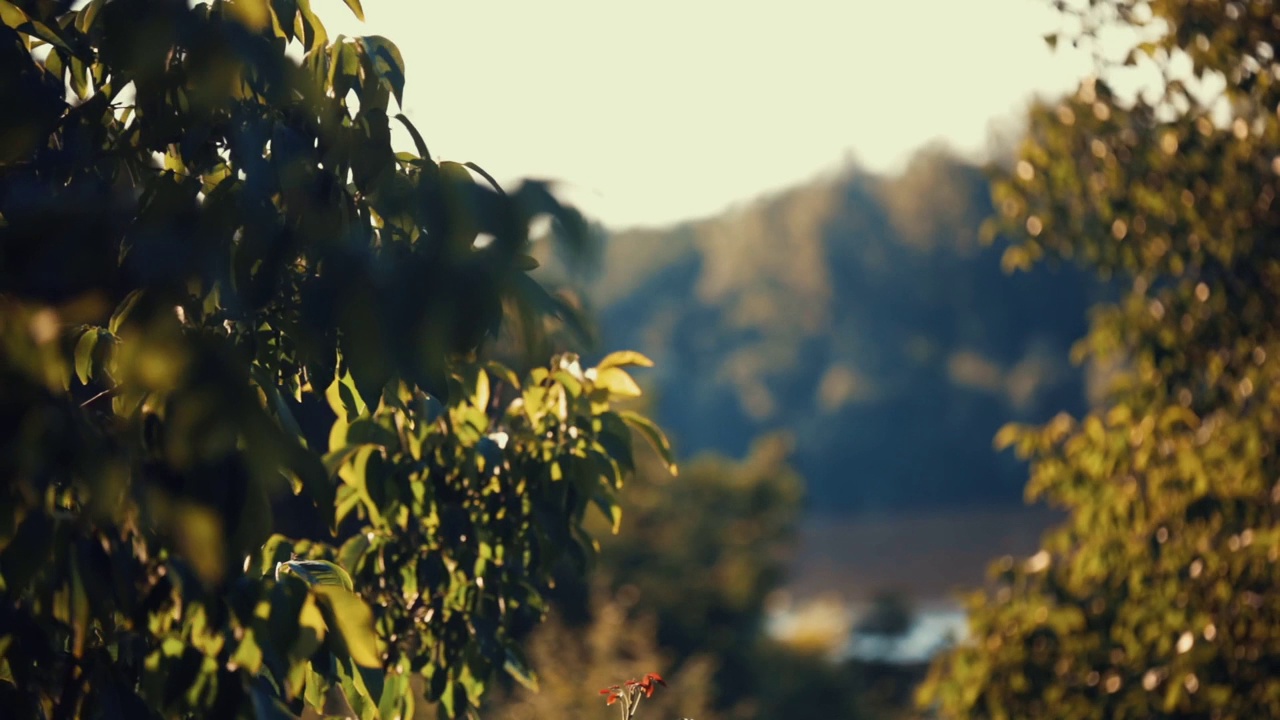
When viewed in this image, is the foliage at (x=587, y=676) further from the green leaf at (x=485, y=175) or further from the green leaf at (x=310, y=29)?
the green leaf at (x=485, y=175)

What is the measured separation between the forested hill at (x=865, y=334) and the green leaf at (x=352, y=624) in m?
86.8

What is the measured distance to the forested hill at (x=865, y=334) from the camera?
299 feet

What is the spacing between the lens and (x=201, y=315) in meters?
1.79

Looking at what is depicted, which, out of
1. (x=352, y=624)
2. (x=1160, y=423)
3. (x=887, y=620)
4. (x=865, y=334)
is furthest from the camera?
(x=865, y=334)

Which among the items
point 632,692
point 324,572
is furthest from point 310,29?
point 632,692

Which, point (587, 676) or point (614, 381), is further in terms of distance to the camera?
point (587, 676)

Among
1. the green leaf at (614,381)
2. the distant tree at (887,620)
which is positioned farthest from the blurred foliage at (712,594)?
the green leaf at (614,381)

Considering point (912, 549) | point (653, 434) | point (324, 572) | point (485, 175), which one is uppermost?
point (912, 549)

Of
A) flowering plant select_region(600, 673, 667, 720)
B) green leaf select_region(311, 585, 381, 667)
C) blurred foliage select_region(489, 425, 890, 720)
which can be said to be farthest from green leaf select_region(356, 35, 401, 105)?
blurred foliage select_region(489, 425, 890, 720)

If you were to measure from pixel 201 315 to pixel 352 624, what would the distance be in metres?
0.50

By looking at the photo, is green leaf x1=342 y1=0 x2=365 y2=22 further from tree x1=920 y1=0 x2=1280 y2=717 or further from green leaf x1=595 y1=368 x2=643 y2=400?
tree x1=920 y1=0 x2=1280 y2=717

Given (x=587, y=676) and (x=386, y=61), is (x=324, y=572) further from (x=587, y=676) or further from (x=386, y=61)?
(x=587, y=676)

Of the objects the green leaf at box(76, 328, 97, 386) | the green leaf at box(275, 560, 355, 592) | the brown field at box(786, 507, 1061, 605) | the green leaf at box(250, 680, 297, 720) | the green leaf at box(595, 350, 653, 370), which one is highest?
the brown field at box(786, 507, 1061, 605)

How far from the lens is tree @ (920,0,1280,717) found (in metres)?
4.87
